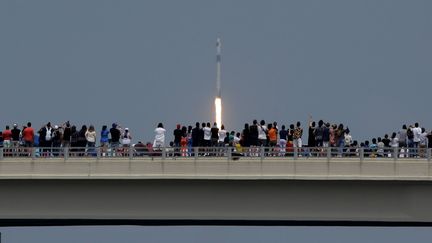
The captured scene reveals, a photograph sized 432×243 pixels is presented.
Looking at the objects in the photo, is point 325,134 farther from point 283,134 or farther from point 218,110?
point 218,110

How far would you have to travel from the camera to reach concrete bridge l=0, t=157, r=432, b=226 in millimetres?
49625

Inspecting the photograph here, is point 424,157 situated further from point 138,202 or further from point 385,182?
point 138,202

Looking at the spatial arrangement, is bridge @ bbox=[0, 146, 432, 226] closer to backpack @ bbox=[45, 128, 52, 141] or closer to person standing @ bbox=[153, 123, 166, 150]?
person standing @ bbox=[153, 123, 166, 150]

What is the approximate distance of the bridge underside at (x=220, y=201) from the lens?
4988 centimetres

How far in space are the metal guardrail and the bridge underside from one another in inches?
43.4

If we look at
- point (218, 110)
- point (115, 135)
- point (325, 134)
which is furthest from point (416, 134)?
point (218, 110)

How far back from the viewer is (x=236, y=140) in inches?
2218

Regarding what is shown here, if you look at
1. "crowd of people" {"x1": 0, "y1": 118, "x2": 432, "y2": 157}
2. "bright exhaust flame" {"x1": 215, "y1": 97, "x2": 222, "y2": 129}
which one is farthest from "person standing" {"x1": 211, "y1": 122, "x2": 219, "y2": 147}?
"bright exhaust flame" {"x1": 215, "y1": 97, "x2": 222, "y2": 129}

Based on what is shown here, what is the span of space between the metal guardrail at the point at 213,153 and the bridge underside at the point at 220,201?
1.10m

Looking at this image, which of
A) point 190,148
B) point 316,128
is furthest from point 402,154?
point 190,148

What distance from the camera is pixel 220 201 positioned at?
5022 cm

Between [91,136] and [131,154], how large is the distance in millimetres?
4373

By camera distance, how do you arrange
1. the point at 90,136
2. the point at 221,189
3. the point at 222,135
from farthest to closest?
1. the point at 222,135
2. the point at 90,136
3. the point at 221,189

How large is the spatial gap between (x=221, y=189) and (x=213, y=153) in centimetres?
163
